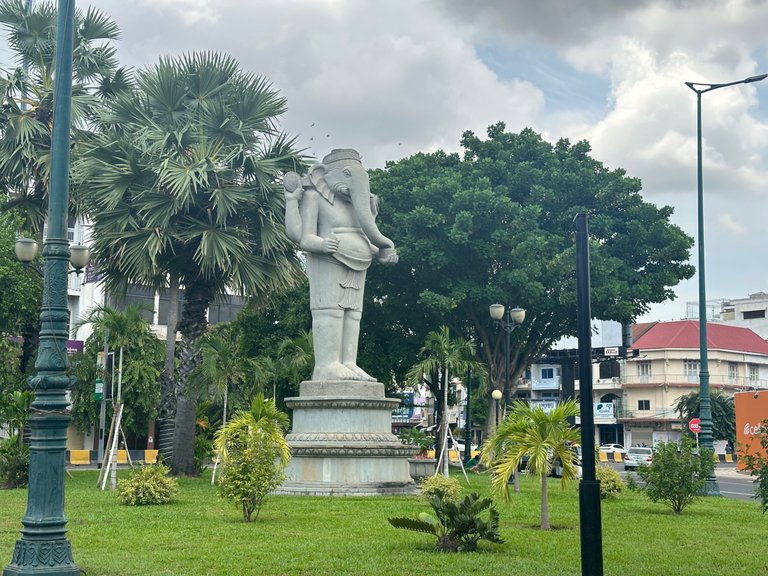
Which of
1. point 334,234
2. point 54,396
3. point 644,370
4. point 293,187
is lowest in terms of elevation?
point 54,396

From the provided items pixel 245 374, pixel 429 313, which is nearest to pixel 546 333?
pixel 429 313

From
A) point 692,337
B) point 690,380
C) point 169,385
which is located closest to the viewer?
point 169,385

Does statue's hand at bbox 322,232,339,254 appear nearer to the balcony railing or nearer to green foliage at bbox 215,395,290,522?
green foliage at bbox 215,395,290,522

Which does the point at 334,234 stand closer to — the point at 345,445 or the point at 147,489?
the point at 345,445

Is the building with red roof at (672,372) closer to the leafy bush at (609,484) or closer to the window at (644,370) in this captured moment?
the window at (644,370)

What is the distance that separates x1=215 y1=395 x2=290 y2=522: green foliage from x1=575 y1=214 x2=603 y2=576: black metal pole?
24.9ft

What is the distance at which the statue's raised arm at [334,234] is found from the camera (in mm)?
19344

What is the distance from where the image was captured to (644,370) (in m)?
66.5

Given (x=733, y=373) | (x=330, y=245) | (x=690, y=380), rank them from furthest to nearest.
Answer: (x=733, y=373) → (x=690, y=380) → (x=330, y=245)

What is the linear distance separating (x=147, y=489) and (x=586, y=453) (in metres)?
11.3

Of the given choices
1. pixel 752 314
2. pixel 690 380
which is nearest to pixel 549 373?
pixel 690 380

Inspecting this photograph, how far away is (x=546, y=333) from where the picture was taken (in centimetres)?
3303

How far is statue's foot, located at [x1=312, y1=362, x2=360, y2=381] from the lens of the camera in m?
19.3

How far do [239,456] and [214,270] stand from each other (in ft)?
32.5
